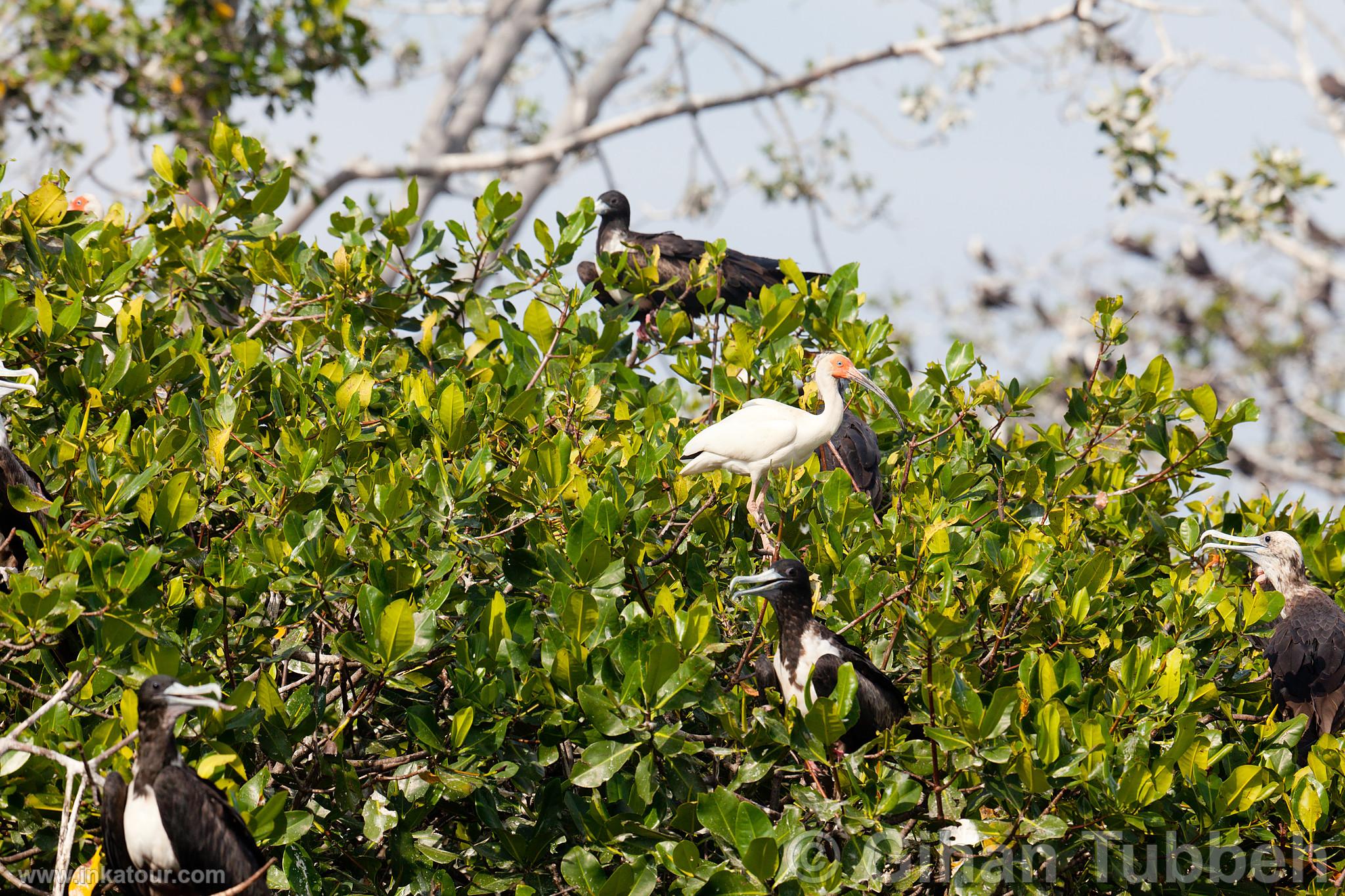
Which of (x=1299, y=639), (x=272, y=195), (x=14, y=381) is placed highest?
(x=272, y=195)

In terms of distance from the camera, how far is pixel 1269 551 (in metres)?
4.39

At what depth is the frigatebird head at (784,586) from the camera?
345cm

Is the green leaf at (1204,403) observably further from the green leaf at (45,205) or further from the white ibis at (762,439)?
the green leaf at (45,205)

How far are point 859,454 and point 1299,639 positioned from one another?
5.59 ft

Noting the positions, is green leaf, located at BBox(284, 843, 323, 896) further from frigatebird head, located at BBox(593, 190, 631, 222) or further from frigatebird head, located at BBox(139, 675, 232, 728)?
frigatebird head, located at BBox(593, 190, 631, 222)

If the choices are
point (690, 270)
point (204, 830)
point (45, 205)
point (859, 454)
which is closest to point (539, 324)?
point (690, 270)

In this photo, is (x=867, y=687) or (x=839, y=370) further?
(x=839, y=370)

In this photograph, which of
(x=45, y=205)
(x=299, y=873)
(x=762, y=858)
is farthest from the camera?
(x=45, y=205)

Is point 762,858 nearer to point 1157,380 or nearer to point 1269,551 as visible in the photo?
point 1157,380

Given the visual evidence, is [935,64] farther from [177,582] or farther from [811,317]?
[177,582]

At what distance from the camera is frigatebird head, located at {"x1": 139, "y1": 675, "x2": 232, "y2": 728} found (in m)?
2.76

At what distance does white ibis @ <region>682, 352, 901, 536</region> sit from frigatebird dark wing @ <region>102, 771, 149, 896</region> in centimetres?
200

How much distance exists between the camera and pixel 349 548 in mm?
3191

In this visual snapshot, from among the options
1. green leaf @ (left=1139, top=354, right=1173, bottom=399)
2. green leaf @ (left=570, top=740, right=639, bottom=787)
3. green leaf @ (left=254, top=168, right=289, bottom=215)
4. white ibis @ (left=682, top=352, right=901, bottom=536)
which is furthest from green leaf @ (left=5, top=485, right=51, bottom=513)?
green leaf @ (left=1139, top=354, right=1173, bottom=399)
